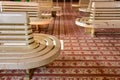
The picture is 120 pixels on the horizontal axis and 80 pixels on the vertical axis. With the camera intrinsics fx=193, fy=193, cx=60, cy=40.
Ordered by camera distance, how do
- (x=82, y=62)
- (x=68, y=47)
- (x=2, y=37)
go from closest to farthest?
1. (x=2, y=37)
2. (x=82, y=62)
3. (x=68, y=47)

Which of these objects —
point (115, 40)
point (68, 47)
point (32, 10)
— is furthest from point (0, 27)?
point (115, 40)

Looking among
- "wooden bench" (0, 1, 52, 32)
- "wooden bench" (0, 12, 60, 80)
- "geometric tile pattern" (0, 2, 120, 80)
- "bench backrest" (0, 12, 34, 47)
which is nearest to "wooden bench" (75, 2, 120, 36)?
"geometric tile pattern" (0, 2, 120, 80)

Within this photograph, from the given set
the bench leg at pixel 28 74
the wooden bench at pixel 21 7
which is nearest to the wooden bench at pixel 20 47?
the bench leg at pixel 28 74

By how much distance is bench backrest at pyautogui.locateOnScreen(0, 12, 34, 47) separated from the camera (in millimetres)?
2541

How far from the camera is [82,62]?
11.4 ft

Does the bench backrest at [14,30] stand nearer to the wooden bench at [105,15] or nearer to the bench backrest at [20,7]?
the bench backrest at [20,7]

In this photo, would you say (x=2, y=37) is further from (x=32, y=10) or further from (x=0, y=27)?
(x=32, y=10)

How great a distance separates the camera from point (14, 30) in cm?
267

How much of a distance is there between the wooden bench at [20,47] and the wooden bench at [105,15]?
2.14 metres

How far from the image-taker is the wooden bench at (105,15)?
4699 millimetres

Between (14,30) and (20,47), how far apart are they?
25cm

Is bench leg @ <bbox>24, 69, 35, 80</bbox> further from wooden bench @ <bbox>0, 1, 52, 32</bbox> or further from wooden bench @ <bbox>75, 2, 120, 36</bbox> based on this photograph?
wooden bench @ <bbox>75, 2, 120, 36</bbox>

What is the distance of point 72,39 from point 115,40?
3.47ft

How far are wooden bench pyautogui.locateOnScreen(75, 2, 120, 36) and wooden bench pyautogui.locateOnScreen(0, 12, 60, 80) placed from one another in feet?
7.01
